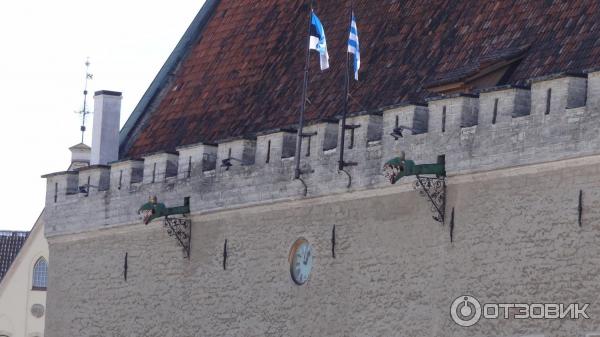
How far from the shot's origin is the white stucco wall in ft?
214

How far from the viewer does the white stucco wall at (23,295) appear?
2569 inches

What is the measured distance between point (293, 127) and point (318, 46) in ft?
4.67

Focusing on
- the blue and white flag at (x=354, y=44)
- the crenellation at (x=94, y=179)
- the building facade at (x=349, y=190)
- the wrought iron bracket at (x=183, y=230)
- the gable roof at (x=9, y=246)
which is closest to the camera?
the building facade at (x=349, y=190)

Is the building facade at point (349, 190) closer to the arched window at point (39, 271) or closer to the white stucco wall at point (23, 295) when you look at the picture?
the white stucco wall at point (23, 295)

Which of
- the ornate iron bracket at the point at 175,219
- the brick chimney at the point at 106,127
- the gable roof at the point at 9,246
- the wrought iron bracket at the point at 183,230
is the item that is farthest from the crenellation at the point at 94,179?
the gable roof at the point at 9,246

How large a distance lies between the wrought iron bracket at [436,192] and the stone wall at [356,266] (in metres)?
0.15

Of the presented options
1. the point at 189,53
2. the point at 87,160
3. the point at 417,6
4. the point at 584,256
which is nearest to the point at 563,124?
the point at 584,256

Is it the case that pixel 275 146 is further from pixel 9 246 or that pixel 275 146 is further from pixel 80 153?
pixel 9 246

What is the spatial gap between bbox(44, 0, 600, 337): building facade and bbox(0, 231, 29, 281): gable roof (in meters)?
27.0

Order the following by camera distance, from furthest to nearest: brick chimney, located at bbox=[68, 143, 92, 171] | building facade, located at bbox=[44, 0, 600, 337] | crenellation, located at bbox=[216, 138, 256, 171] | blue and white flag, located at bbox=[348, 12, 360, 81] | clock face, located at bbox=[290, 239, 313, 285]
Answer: brick chimney, located at bbox=[68, 143, 92, 171] < crenellation, located at bbox=[216, 138, 256, 171] < clock face, located at bbox=[290, 239, 313, 285] < blue and white flag, located at bbox=[348, 12, 360, 81] < building facade, located at bbox=[44, 0, 600, 337]

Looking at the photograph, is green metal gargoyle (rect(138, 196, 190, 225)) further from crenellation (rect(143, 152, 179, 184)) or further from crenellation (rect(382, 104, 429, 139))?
crenellation (rect(382, 104, 429, 139))

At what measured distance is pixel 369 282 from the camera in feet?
114

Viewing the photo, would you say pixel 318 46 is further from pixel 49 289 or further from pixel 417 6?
pixel 49 289

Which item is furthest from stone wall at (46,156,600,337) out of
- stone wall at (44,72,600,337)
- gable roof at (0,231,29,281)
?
gable roof at (0,231,29,281)
